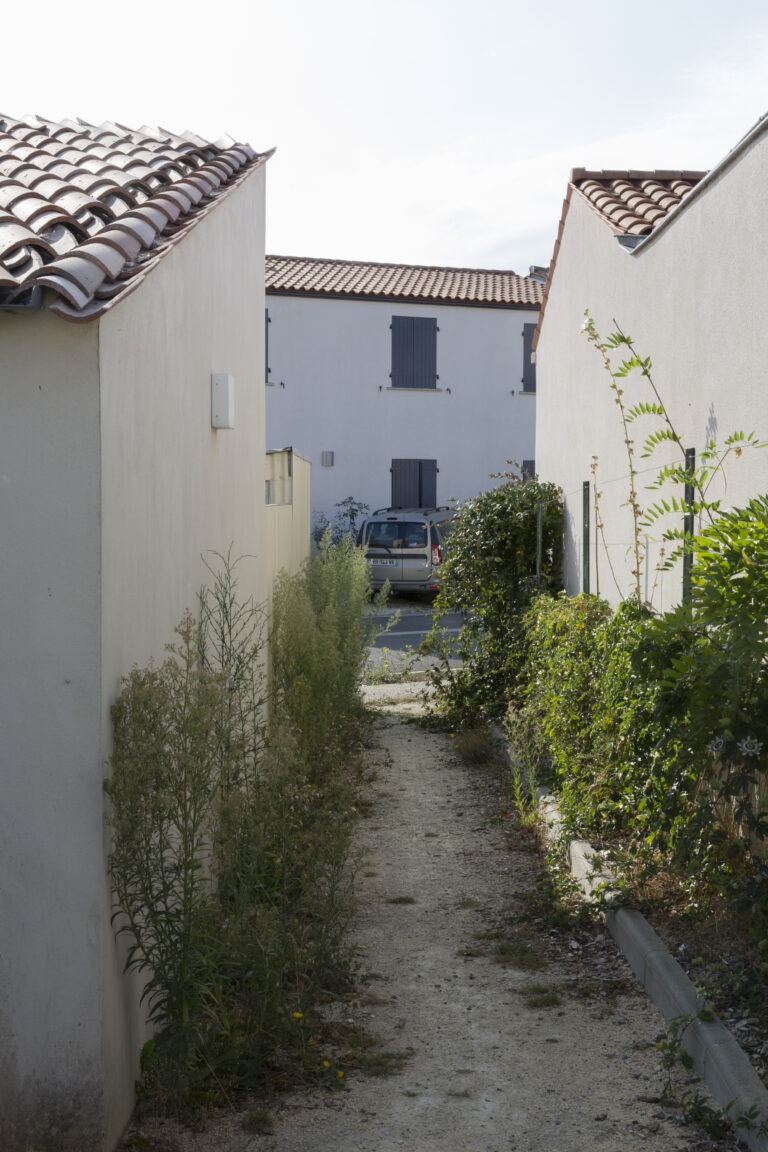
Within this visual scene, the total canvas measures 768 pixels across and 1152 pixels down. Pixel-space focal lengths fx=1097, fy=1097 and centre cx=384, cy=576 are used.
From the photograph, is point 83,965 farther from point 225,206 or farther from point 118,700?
point 225,206

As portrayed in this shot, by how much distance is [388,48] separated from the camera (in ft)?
20.9

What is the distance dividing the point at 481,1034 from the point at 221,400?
10.8 ft

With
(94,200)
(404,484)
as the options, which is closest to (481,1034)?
(94,200)

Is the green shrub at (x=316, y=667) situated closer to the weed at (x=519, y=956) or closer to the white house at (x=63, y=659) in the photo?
A: the weed at (x=519, y=956)

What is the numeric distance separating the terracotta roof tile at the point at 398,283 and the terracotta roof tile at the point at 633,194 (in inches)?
640

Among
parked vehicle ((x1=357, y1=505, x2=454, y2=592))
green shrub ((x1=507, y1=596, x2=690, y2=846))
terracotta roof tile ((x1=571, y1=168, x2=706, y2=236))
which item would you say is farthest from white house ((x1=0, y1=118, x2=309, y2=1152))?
parked vehicle ((x1=357, y1=505, x2=454, y2=592))

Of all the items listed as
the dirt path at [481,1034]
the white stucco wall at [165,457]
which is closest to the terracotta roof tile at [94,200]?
the white stucco wall at [165,457]

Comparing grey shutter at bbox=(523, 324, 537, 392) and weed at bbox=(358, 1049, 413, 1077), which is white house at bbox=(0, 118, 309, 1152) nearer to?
weed at bbox=(358, 1049, 413, 1077)

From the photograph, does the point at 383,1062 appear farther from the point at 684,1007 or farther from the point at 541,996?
the point at 684,1007

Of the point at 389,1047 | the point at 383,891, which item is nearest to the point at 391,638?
the point at 383,891

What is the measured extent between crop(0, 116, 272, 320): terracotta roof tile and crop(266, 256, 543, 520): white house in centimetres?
1849

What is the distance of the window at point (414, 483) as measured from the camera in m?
26.2

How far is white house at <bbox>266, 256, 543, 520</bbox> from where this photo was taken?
25.6m

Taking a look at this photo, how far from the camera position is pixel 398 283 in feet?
87.2
